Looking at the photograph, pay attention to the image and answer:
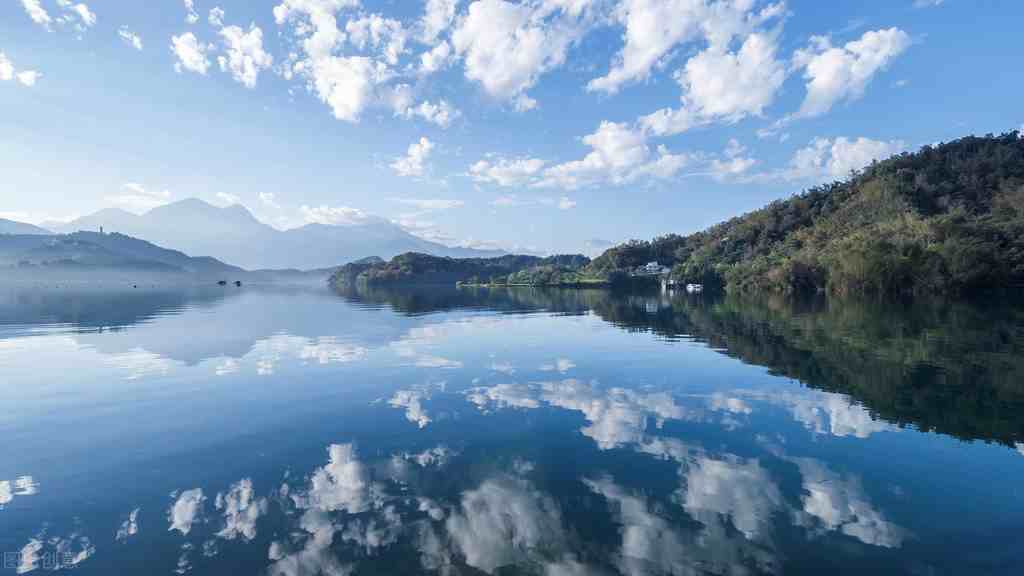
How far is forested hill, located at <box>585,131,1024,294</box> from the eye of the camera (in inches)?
3989

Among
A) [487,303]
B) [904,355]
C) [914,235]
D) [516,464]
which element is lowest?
[516,464]

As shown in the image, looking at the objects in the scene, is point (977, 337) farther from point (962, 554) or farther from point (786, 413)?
point (962, 554)

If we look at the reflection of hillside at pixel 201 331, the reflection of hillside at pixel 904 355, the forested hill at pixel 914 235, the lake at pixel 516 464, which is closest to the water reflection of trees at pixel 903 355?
the reflection of hillside at pixel 904 355

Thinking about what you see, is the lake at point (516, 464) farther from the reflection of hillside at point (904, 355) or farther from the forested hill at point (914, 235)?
the forested hill at point (914, 235)

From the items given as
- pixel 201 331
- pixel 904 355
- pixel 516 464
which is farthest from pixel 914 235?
pixel 201 331

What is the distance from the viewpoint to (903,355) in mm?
34000

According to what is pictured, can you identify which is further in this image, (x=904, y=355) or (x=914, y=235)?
(x=914, y=235)

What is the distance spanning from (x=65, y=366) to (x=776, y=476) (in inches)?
1701

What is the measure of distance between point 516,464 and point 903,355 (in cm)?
3321

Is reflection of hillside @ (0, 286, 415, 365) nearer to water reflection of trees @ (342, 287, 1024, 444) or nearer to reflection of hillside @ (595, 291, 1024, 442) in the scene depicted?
water reflection of trees @ (342, 287, 1024, 444)

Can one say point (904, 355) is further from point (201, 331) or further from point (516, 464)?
point (201, 331)

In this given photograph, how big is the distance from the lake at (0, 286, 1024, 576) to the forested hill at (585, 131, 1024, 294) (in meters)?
86.9

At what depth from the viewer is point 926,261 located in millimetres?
102562

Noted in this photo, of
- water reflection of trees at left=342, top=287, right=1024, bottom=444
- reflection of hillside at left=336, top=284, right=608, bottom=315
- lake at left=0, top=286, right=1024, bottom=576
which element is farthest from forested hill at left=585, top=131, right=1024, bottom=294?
lake at left=0, top=286, right=1024, bottom=576
